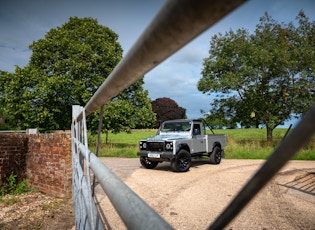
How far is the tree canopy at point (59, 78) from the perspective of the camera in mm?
18438

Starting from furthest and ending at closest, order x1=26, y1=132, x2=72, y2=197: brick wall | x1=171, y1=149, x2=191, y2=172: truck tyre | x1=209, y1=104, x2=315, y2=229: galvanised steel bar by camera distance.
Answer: x1=171, y1=149, x2=191, y2=172: truck tyre < x1=26, y1=132, x2=72, y2=197: brick wall < x1=209, y1=104, x2=315, y2=229: galvanised steel bar

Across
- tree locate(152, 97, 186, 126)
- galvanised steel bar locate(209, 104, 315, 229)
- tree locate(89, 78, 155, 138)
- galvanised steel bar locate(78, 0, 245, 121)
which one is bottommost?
galvanised steel bar locate(209, 104, 315, 229)

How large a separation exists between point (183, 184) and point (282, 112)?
A: 51.9 ft

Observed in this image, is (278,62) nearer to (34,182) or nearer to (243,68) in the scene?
(243,68)

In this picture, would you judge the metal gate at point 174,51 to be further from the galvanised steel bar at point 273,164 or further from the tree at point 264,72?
the tree at point 264,72

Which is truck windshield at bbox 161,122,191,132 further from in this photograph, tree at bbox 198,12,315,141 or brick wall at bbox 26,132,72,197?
tree at bbox 198,12,315,141

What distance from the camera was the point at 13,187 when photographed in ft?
22.7

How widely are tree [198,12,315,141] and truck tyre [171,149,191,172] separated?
1184cm

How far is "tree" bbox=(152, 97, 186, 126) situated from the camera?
61.3 meters

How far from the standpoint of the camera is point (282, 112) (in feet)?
65.8

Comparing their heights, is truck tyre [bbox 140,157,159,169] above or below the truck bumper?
below

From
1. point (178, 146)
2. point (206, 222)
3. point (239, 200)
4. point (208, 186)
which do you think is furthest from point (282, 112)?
point (239, 200)

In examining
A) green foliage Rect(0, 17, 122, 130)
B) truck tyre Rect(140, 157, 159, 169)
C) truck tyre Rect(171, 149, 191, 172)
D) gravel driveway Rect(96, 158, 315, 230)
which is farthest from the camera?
green foliage Rect(0, 17, 122, 130)

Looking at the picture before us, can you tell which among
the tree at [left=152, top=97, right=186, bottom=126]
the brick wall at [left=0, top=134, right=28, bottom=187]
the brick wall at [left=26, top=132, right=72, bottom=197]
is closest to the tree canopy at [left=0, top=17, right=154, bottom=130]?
the brick wall at [left=0, top=134, right=28, bottom=187]
